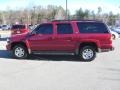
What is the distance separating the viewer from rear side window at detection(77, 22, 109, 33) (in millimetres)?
14875

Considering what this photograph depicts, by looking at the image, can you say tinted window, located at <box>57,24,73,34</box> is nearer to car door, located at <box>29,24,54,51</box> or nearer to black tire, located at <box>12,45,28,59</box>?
car door, located at <box>29,24,54,51</box>

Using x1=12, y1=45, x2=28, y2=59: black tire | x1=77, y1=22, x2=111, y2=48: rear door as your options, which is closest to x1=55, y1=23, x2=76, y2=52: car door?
x1=77, y1=22, x2=111, y2=48: rear door

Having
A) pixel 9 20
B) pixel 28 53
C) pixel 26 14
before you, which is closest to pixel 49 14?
pixel 26 14

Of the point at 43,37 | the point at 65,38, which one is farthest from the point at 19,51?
the point at 65,38

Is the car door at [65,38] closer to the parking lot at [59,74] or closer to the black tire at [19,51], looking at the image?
the parking lot at [59,74]

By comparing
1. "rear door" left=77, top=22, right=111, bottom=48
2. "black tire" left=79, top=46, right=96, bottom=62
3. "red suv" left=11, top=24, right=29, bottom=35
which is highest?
"rear door" left=77, top=22, right=111, bottom=48

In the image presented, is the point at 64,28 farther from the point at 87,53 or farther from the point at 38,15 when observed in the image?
the point at 38,15

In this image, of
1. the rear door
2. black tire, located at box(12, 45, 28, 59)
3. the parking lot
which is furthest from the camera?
black tire, located at box(12, 45, 28, 59)

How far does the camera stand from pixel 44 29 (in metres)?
15.1

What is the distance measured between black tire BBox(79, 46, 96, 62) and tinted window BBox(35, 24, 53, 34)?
1689 millimetres

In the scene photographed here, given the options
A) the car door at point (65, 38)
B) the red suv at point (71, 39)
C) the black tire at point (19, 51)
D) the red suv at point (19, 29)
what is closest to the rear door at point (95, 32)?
the red suv at point (71, 39)

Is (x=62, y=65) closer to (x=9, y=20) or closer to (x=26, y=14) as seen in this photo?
(x=26, y=14)

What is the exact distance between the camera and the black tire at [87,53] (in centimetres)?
1487

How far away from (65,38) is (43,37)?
1007 millimetres
